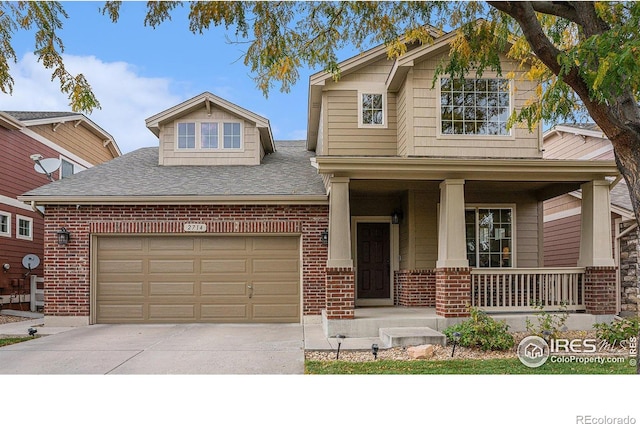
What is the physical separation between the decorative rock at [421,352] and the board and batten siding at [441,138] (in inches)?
171

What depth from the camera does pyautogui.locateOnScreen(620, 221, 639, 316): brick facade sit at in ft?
38.8

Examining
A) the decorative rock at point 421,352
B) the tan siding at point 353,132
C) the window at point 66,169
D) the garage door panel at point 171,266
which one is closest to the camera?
the decorative rock at point 421,352

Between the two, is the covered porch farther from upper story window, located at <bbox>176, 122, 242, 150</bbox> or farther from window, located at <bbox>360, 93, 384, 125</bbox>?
upper story window, located at <bbox>176, 122, 242, 150</bbox>

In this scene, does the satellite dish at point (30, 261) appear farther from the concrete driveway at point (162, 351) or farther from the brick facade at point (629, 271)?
the brick facade at point (629, 271)

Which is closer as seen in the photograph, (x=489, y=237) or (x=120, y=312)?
(x=120, y=312)

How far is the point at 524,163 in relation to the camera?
9.69 m

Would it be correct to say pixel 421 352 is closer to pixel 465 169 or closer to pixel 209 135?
pixel 465 169

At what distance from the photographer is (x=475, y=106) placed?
11.4m

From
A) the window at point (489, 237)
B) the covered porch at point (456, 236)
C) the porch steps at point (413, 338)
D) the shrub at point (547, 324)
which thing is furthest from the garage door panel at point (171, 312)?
the shrub at point (547, 324)

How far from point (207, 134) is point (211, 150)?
42 centimetres

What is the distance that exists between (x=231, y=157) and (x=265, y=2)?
6.10 meters

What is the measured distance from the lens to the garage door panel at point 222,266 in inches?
467

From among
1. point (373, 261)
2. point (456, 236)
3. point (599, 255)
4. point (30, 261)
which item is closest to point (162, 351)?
point (456, 236)

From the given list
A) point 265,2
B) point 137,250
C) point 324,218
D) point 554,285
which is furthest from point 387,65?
point 137,250
